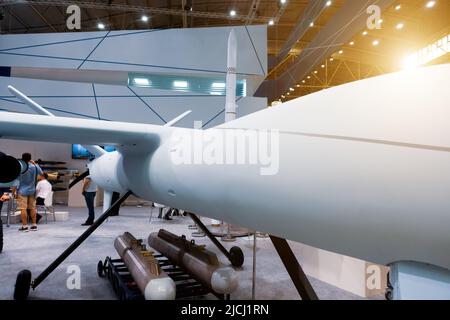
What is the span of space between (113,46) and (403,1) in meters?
6.72

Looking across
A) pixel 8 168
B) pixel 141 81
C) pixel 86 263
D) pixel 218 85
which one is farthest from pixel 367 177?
pixel 141 81

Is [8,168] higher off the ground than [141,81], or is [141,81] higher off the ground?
[141,81]

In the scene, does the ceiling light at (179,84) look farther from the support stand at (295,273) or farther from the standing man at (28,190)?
the support stand at (295,273)

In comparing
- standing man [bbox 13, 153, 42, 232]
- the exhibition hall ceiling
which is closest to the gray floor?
standing man [bbox 13, 153, 42, 232]

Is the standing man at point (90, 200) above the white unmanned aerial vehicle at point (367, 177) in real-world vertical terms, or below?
below

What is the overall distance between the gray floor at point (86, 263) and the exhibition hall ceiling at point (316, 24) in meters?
4.67

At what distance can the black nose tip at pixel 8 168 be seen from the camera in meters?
2.02

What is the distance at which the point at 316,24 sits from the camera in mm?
9594

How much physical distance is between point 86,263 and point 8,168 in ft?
7.40

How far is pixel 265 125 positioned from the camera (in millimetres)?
1054

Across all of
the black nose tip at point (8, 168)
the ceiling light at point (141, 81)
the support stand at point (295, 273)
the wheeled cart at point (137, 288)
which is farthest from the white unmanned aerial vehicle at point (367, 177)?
the ceiling light at point (141, 81)

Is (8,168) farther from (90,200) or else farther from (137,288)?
(90,200)

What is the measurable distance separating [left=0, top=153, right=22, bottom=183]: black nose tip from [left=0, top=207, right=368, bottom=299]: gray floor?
130 cm

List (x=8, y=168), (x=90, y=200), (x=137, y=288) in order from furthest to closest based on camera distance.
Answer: (x=90, y=200) → (x=137, y=288) → (x=8, y=168)
